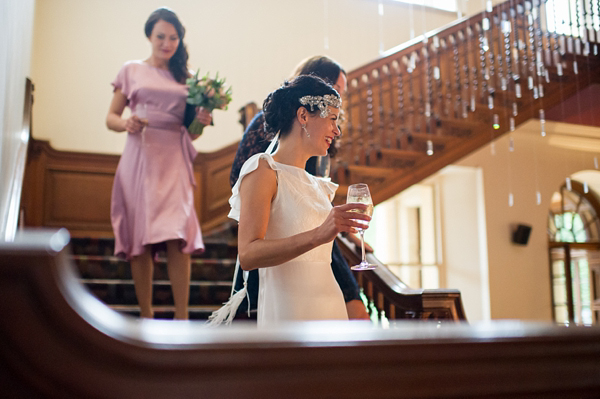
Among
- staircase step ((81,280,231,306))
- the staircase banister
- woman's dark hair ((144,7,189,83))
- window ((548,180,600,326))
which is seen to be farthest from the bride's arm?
window ((548,180,600,326))

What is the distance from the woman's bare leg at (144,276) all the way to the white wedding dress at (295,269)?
5.39ft

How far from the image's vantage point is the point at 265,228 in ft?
6.38

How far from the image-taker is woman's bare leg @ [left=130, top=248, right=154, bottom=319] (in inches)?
143

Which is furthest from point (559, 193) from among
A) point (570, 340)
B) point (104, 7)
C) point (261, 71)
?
point (570, 340)

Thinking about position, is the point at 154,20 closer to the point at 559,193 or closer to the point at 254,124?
the point at 254,124

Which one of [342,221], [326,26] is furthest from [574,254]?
[342,221]

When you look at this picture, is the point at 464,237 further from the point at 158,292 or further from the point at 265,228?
the point at 265,228

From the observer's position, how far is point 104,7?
8031mm

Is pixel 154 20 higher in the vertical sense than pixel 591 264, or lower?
higher

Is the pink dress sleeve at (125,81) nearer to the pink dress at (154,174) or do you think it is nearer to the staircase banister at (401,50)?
the pink dress at (154,174)

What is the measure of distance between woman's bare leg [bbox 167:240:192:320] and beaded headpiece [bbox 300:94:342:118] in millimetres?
1778

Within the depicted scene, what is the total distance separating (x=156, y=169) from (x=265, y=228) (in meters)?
1.94

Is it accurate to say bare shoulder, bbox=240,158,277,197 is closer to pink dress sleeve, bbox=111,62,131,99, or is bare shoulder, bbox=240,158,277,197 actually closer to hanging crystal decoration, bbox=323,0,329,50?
pink dress sleeve, bbox=111,62,131,99

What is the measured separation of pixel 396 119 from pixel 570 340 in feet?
21.6
